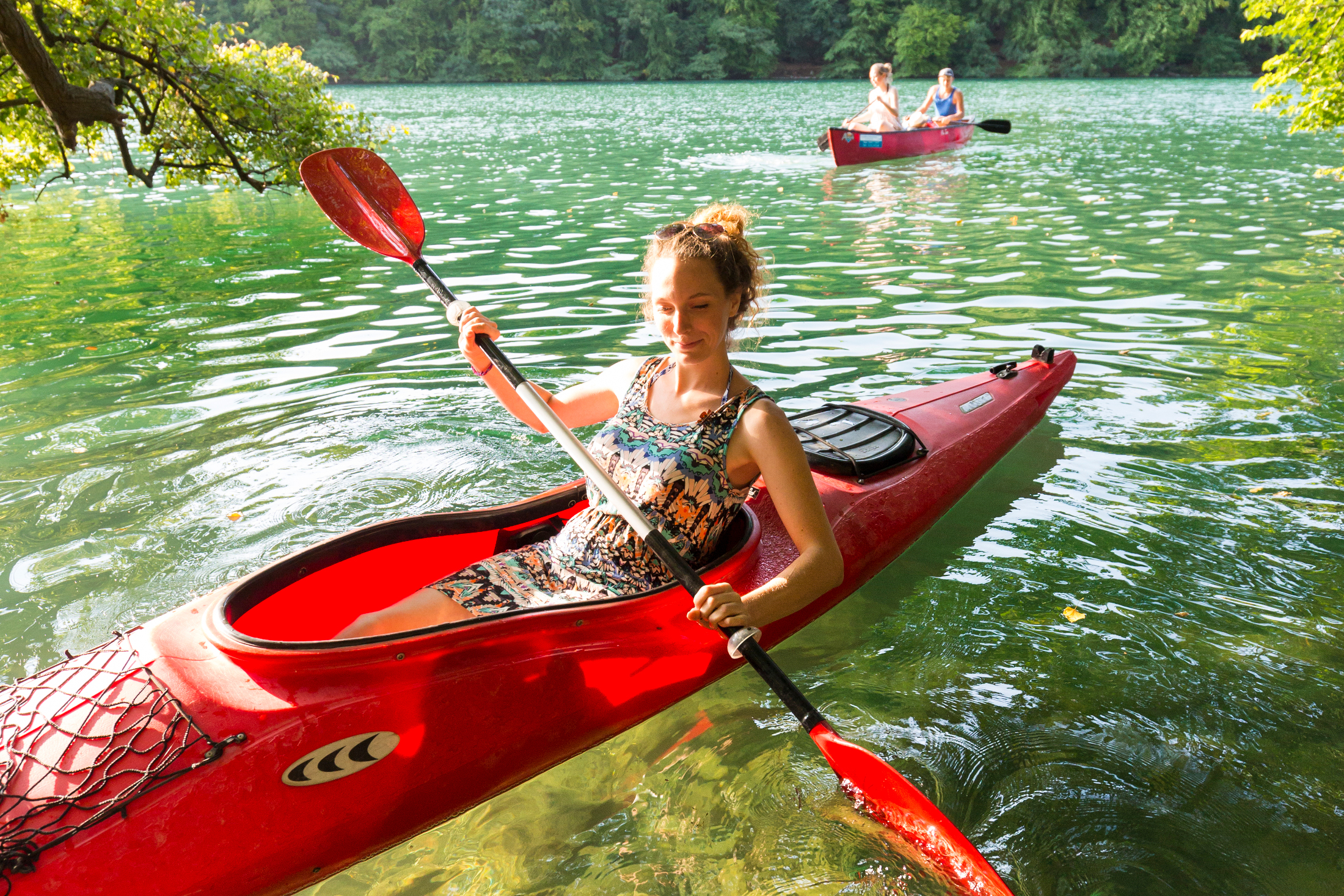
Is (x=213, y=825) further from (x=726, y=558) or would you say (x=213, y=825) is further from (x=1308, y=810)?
(x=1308, y=810)

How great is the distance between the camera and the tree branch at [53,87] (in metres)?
4.78

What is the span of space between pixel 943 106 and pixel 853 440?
1322 cm

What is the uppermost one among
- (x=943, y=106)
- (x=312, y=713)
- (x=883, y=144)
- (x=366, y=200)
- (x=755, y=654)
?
(x=943, y=106)

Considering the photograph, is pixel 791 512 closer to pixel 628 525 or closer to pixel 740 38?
pixel 628 525

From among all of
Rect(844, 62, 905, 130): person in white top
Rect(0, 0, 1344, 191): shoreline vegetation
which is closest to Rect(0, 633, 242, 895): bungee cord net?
Rect(844, 62, 905, 130): person in white top

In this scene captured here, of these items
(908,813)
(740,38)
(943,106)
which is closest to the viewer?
(908,813)

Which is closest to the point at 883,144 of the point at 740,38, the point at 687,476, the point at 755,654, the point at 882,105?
the point at 882,105

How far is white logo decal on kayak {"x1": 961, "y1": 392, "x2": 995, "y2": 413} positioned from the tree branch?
520 centimetres

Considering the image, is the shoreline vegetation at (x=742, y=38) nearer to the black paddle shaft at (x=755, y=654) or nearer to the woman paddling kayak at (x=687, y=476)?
the woman paddling kayak at (x=687, y=476)

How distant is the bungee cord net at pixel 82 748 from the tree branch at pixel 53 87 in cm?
446

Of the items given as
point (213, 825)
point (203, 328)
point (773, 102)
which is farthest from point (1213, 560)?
point (773, 102)

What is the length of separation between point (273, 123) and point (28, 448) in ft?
12.3

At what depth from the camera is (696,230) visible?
7.22 feet

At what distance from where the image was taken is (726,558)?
2.43 metres
